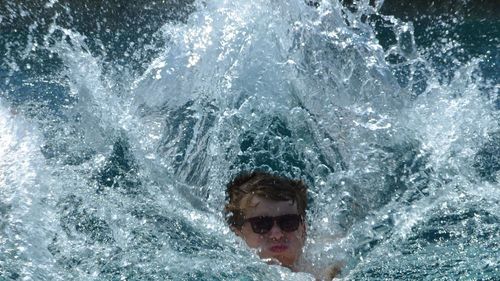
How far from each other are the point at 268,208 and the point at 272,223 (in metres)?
0.07

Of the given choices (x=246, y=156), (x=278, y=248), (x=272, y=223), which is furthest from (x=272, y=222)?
(x=246, y=156)

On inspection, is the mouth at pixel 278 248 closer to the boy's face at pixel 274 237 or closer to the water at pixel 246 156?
the boy's face at pixel 274 237

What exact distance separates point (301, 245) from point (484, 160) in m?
1.29

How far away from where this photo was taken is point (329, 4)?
15.5 ft

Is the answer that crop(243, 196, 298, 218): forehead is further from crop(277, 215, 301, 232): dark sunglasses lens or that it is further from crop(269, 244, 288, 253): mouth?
crop(269, 244, 288, 253): mouth

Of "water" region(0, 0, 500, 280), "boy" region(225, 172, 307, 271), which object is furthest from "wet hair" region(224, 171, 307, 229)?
"water" region(0, 0, 500, 280)

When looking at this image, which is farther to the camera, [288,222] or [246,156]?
[246,156]

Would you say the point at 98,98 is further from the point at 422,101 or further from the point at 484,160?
the point at 484,160

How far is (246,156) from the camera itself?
4648 millimetres

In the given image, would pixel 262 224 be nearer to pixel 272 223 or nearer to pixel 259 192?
pixel 272 223

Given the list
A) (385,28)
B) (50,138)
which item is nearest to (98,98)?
(50,138)

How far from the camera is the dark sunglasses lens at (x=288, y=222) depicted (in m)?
3.25

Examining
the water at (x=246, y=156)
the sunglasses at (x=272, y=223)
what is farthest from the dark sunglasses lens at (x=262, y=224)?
the water at (x=246, y=156)

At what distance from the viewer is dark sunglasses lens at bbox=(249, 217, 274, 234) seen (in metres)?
3.25
